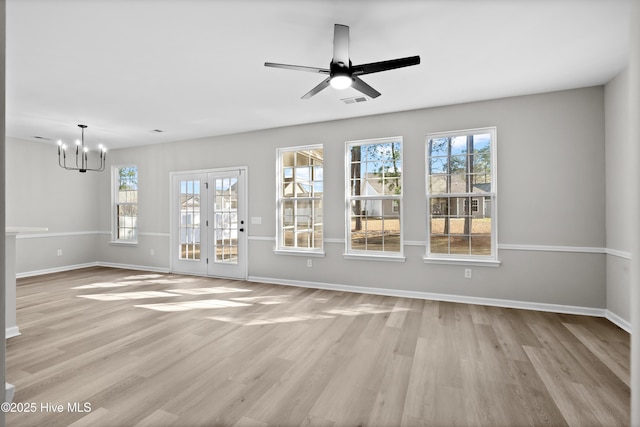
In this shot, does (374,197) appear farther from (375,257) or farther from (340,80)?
(340,80)

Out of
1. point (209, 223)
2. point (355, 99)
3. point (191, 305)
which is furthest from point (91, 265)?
point (355, 99)

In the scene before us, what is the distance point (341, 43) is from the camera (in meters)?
2.49

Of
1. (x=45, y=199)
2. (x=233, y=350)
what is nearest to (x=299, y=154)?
(x=233, y=350)

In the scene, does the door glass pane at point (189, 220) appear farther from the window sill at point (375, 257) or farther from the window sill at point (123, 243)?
the window sill at point (375, 257)

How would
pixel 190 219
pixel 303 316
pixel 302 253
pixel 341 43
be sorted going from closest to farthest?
pixel 341 43 → pixel 303 316 → pixel 302 253 → pixel 190 219

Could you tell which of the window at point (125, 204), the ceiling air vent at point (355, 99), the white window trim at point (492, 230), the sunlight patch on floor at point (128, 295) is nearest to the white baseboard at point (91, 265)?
the window at point (125, 204)

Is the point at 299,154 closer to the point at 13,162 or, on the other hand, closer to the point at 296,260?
the point at 296,260

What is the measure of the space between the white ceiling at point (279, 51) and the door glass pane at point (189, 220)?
81.0 inches

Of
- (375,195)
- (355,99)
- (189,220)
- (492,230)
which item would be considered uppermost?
(355,99)

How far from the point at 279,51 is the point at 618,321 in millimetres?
4644

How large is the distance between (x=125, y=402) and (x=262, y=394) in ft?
2.97

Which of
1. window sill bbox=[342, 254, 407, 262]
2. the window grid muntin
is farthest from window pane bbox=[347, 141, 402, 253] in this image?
the window grid muntin

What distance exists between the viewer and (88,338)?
3.12m

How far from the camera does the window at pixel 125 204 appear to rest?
7113 millimetres
